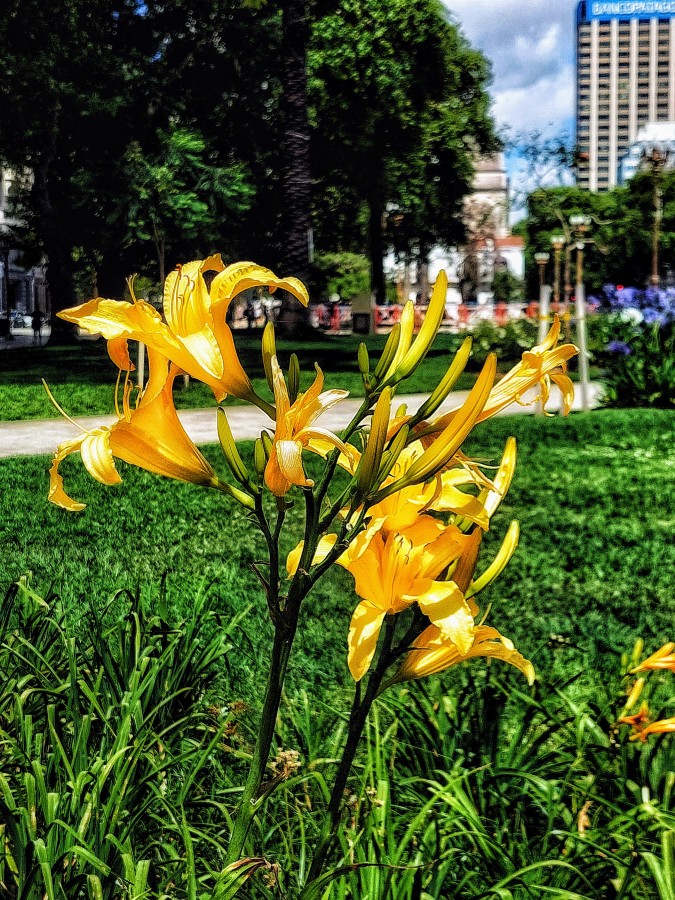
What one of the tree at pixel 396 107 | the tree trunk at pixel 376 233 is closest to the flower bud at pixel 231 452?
the tree at pixel 396 107

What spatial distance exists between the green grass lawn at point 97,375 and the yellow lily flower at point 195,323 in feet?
28.0

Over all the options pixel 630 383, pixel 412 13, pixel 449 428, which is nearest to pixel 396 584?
pixel 449 428

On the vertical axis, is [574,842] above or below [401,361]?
below

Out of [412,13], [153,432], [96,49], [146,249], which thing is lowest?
[153,432]

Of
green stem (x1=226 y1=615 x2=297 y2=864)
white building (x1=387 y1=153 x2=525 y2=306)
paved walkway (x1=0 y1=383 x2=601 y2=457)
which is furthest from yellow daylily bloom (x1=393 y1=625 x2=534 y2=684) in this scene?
white building (x1=387 y1=153 x2=525 y2=306)

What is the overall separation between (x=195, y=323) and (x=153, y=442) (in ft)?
0.44

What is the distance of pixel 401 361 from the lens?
3.66ft

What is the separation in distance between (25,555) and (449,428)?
3.64 metres

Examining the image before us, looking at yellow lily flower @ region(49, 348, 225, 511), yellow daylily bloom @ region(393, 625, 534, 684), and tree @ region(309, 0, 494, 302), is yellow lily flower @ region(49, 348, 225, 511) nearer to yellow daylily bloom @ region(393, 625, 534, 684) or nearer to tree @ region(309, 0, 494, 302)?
yellow daylily bloom @ region(393, 625, 534, 684)

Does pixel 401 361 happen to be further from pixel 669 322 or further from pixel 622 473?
pixel 669 322

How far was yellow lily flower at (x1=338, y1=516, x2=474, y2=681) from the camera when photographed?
1128 millimetres

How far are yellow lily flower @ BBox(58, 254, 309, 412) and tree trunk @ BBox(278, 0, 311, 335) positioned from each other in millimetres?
14611

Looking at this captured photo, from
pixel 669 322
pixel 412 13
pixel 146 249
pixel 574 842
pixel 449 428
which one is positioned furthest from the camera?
pixel 412 13

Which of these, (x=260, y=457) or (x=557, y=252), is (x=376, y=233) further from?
(x=260, y=457)
